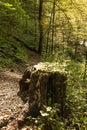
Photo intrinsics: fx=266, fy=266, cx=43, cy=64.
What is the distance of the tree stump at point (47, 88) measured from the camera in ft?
17.9

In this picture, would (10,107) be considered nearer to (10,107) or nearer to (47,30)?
(10,107)

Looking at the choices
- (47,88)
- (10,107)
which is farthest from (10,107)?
(47,88)

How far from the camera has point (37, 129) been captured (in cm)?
504

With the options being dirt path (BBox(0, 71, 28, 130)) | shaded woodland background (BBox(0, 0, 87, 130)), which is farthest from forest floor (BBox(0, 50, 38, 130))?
shaded woodland background (BBox(0, 0, 87, 130))

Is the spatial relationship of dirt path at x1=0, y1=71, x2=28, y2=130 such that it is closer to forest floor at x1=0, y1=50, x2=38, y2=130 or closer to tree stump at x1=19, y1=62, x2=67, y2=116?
forest floor at x1=0, y1=50, x2=38, y2=130

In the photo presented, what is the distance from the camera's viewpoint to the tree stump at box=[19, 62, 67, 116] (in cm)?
545

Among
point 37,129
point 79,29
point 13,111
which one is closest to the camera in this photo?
point 37,129

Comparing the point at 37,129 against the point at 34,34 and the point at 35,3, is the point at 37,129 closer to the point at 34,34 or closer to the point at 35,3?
the point at 34,34

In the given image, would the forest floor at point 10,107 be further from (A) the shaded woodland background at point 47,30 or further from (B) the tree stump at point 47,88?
(A) the shaded woodland background at point 47,30

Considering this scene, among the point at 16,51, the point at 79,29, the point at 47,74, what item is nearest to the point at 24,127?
the point at 47,74

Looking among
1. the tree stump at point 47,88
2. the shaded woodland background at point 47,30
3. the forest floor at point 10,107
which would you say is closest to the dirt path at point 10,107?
the forest floor at point 10,107

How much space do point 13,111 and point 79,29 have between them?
1513cm

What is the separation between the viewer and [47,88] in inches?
218

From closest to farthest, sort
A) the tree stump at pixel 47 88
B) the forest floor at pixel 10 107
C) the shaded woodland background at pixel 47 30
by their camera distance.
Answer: the tree stump at pixel 47 88, the forest floor at pixel 10 107, the shaded woodland background at pixel 47 30
